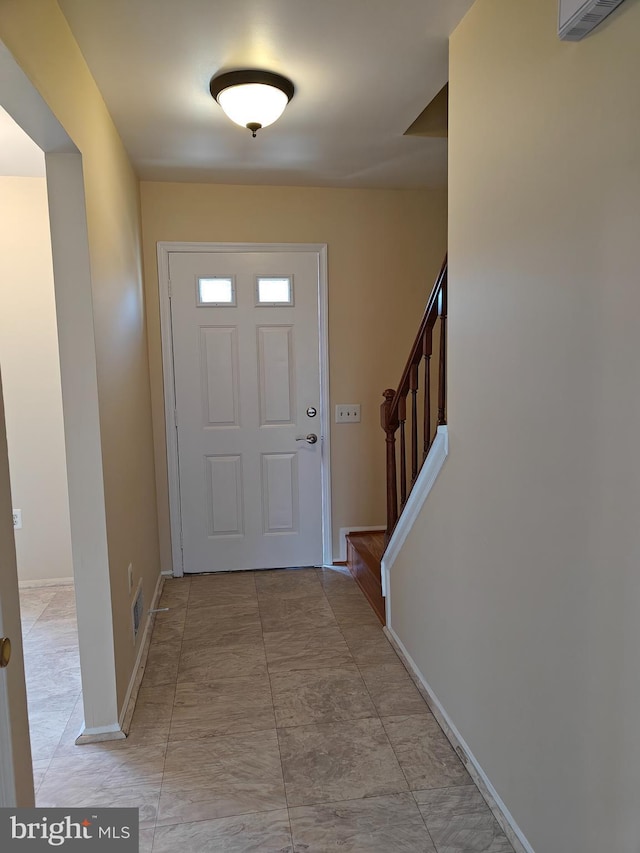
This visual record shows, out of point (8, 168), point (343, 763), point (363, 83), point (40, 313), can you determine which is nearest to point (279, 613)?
point (343, 763)

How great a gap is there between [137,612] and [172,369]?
1.51 meters

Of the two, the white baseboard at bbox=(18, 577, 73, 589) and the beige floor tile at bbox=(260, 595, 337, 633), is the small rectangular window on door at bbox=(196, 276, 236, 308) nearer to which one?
the beige floor tile at bbox=(260, 595, 337, 633)

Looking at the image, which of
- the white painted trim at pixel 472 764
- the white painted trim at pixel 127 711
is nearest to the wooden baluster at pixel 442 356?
the white painted trim at pixel 472 764

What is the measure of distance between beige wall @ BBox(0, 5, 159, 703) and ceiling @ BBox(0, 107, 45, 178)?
1.38ft

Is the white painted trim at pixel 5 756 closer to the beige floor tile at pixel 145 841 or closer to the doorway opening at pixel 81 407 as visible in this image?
the beige floor tile at pixel 145 841

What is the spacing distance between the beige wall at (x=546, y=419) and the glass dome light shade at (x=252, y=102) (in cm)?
66

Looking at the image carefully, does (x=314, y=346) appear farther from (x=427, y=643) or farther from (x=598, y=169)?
(x=598, y=169)

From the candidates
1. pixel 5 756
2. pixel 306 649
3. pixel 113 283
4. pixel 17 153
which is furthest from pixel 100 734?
pixel 17 153

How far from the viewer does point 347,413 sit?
3.67 metres

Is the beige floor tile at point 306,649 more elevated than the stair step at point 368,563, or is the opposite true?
the stair step at point 368,563

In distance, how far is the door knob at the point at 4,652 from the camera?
1075mm

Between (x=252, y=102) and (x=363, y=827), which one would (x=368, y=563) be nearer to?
(x=363, y=827)

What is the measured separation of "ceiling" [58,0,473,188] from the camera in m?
1.73

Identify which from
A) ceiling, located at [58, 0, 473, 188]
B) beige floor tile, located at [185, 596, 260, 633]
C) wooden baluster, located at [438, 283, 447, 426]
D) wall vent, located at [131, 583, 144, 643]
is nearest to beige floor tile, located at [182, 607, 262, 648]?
beige floor tile, located at [185, 596, 260, 633]
